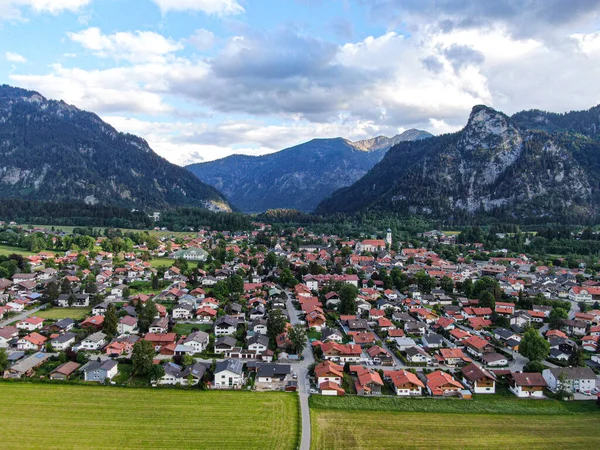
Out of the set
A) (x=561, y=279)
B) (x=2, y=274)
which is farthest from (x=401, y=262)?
(x=2, y=274)

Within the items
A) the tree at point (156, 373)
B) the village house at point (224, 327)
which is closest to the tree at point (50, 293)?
the village house at point (224, 327)

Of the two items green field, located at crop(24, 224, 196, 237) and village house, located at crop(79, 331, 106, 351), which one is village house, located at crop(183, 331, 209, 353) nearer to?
village house, located at crop(79, 331, 106, 351)

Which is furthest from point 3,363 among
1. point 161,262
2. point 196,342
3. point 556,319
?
point 556,319

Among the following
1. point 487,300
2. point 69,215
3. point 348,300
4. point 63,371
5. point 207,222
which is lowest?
point 63,371

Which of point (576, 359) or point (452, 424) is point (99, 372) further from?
point (576, 359)

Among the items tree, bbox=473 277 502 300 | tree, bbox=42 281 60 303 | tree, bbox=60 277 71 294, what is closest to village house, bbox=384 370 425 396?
tree, bbox=473 277 502 300

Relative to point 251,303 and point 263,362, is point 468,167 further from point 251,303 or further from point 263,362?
point 263,362

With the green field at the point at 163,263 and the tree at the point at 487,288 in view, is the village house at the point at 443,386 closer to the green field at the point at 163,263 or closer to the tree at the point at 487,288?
the tree at the point at 487,288
